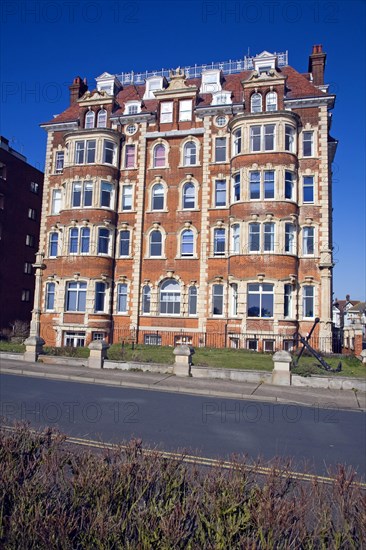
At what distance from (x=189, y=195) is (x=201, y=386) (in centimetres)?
1733

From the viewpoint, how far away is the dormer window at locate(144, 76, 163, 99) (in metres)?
32.4

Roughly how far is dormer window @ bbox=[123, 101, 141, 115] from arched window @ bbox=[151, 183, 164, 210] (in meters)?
6.21

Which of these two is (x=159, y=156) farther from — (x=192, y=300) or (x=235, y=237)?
(x=192, y=300)

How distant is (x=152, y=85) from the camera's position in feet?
107

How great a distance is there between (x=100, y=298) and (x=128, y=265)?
3025 mm

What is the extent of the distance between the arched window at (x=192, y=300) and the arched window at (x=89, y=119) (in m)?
14.6

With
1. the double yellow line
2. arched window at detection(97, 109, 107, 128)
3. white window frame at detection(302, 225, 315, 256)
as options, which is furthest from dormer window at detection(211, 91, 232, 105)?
the double yellow line

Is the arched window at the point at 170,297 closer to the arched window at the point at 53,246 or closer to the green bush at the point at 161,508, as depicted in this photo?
the arched window at the point at 53,246

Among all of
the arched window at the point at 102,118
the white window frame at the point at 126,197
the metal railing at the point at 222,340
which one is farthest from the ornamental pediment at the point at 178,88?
the metal railing at the point at 222,340

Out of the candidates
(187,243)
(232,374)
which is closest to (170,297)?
(187,243)

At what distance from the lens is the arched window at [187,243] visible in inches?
1110

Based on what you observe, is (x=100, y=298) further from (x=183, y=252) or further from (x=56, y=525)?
(x=56, y=525)

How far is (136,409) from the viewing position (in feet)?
34.9

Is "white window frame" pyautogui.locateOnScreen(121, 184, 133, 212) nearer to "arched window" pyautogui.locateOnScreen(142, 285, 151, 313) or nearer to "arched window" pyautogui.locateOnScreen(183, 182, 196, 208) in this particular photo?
"arched window" pyautogui.locateOnScreen(183, 182, 196, 208)
